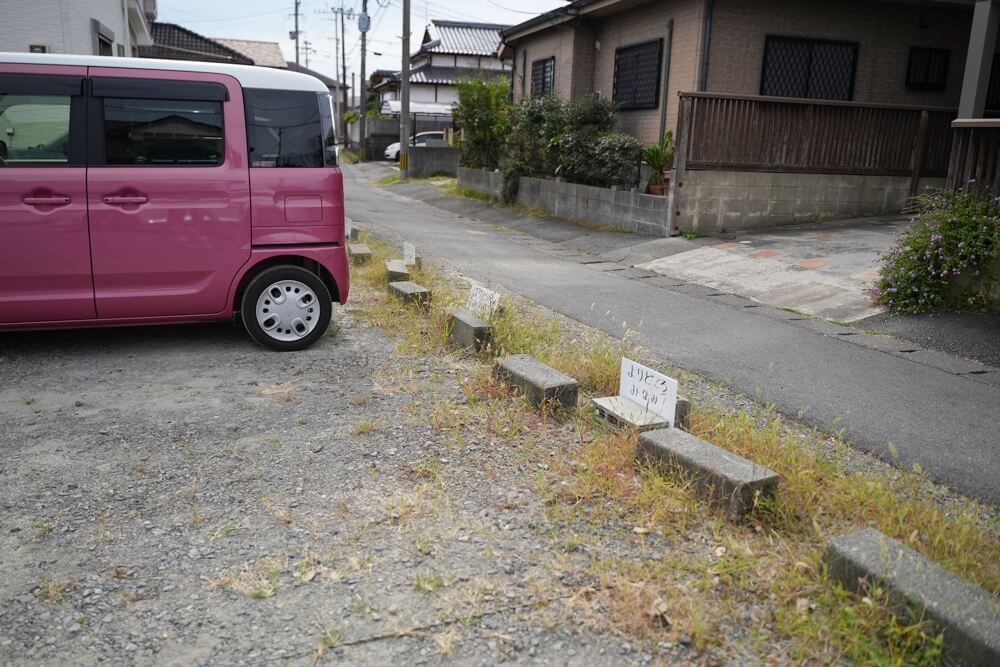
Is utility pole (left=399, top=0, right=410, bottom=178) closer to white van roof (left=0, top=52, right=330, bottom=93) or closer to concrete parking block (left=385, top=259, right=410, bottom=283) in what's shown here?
concrete parking block (left=385, top=259, right=410, bottom=283)

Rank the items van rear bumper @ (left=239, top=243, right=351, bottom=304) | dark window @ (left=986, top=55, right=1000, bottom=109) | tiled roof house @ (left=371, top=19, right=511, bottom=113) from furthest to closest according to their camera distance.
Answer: tiled roof house @ (left=371, top=19, right=511, bottom=113)
dark window @ (left=986, top=55, right=1000, bottom=109)
van rear bumper @ (left=239, top=243, right=351, bottom=304)

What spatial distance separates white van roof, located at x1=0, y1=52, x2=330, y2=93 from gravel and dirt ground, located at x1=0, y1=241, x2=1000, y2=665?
2.15 meters

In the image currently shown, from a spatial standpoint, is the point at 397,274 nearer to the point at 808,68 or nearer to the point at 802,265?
the point at 802,265

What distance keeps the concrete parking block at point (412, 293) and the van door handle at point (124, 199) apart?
241cm

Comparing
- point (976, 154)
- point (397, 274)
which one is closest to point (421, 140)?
point (397, 274)

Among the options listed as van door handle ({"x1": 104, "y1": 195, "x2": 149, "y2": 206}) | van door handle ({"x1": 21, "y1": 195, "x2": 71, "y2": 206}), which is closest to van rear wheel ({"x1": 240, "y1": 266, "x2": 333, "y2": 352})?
van door handle ({"x1": 104, "y1": 195, "x2": 149, "y2": 206})

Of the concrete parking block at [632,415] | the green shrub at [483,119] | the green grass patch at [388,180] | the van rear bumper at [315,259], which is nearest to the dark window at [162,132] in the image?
the van rear bumper at [315,259]

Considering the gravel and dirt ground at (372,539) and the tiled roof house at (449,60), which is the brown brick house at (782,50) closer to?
the gravel and dirt ground at (372,539)

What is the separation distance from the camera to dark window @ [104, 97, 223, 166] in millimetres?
5379

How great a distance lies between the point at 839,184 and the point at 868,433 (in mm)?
9027

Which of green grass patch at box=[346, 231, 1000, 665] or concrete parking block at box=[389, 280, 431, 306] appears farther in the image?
concrete parking block at box=[389, 280, 431, 306]

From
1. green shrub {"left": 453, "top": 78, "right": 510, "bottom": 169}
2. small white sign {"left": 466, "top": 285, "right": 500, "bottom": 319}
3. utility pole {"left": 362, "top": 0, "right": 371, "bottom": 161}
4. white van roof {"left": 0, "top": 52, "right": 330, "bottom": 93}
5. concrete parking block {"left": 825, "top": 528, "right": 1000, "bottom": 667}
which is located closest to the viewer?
concrete parking block {"left": 825, "top": 528, "right": 1000, "bottom": 667}

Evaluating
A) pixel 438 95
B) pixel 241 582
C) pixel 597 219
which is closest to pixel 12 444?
pixel 241 582

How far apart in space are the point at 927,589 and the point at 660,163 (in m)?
11.5
